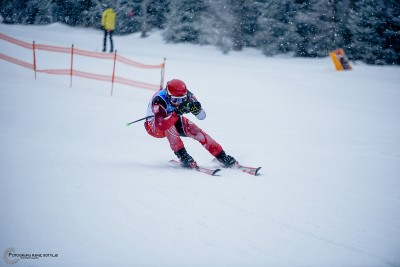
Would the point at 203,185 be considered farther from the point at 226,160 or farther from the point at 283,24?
the point at 283,24

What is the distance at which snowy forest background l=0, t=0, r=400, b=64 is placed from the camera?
1394 centimetres

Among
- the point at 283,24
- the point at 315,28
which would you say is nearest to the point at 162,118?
the point at 283,24

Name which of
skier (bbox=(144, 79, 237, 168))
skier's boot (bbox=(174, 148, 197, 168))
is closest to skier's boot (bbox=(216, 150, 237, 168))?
skier (bbox=(144, 79, 237, 168))

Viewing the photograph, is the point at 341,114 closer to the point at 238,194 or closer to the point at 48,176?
the point at 238,194

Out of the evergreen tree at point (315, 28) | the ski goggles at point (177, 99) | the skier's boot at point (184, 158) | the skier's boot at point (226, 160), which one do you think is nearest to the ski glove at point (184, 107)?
the ski goggles at point (177, 99)

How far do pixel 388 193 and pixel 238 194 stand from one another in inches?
81.5

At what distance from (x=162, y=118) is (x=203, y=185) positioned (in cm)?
132

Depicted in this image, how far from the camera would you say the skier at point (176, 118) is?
15.7 ft

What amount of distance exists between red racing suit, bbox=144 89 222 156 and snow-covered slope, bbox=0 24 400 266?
20.4 inches

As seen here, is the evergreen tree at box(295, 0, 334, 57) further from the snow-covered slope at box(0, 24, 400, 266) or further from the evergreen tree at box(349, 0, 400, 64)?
the snow-covered slope at box(0, 24, 400, 266)

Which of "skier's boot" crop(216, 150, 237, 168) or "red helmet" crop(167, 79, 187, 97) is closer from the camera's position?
"red helmet" crop(167, 79, 187, 97)

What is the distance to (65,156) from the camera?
5.06m

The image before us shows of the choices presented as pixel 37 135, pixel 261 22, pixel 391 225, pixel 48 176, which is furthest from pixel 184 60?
pixel 391 225

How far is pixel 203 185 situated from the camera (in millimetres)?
4203
